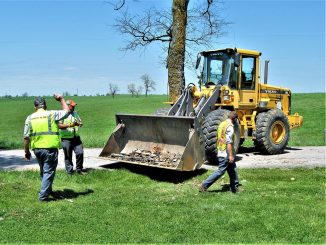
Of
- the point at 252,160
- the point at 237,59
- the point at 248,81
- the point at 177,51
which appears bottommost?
the point at 252,160

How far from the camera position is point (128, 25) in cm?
2189

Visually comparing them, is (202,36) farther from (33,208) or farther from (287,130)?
(33,208)

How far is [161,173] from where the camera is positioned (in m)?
12.1

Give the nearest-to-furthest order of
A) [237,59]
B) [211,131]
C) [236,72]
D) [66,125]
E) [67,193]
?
[67,193], [66,125], [211,131], [237,59], [236,72]

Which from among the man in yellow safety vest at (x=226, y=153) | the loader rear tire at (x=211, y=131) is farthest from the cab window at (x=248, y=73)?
the man in yellow safety vest at (x=226, y=153)

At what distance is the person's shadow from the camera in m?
9.53

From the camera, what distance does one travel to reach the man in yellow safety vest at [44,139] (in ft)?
29.5

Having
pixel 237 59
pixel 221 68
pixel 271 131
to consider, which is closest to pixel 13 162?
pixel 221 68

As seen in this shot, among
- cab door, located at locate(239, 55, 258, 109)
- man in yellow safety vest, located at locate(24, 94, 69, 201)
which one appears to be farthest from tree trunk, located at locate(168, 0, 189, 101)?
man in yellow safety vest, located at locate(24, 94, 69, 201)

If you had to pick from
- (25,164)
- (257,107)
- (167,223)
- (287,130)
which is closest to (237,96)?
(257,107)

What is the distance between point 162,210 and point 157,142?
4.34 m

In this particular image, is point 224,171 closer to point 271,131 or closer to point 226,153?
point 226,153

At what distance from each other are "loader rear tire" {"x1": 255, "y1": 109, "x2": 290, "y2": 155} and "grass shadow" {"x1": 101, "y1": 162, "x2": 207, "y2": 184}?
3458 millimetres

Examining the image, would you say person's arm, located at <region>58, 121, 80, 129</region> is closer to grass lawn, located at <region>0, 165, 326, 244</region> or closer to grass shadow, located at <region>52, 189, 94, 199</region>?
grass lawn, located at <region>0, 165, 326, 244</region>
